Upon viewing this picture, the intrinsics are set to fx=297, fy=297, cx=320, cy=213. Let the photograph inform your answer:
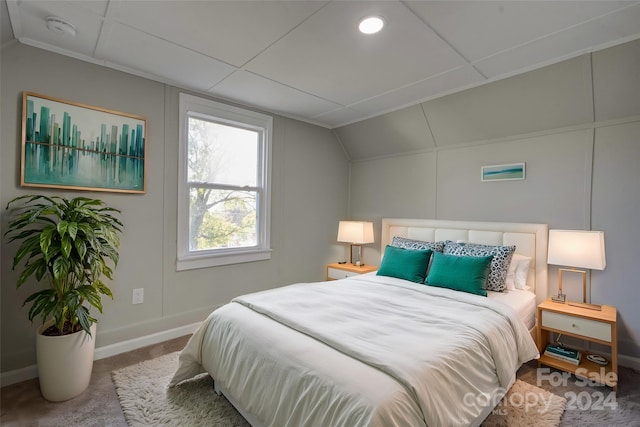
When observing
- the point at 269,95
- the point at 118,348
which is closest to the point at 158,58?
the point at 269,95

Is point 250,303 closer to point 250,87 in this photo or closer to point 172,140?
point 172,140

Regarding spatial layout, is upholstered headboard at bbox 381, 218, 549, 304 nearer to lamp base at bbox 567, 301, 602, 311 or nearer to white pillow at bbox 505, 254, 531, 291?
white pillow at bbox 505, 254, 531, 291

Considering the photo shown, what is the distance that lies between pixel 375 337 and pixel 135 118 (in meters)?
2.63

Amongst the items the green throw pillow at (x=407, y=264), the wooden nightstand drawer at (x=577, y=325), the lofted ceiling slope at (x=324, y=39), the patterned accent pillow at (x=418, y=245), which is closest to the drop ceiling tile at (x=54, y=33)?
the lofted ceiling slope at (x=324, y=39)

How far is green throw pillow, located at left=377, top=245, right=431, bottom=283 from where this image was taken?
2775 mm

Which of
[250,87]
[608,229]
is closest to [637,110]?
[608,229]

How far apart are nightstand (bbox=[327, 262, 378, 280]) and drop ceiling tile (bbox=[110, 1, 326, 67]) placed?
8.49 ft

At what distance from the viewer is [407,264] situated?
2838mm

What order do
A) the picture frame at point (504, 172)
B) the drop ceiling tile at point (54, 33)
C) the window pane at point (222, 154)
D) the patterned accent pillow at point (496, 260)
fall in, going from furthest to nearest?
the window pane at point (222, 154)
the picture frame at point (504, 172)
the patterned accent pillow at point (496, 260)
the drop ceiling tile at point (54, 33)

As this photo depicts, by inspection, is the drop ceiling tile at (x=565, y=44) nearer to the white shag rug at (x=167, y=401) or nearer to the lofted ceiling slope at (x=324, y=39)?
the lofted ceiling slope at (x=324, y=39)

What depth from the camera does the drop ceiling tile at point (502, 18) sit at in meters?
1.67

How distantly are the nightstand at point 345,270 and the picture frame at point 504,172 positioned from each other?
5.51ft

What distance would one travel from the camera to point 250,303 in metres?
2.06

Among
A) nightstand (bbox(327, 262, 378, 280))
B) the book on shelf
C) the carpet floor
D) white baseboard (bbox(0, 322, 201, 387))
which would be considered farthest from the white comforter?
nightstand (bbox(327, 262, 378, 280))
